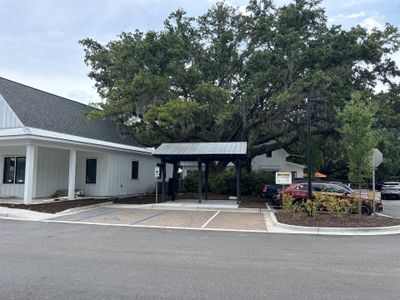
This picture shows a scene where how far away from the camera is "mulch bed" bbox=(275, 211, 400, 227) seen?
13.5 meters

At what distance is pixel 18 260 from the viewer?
25.2 feet

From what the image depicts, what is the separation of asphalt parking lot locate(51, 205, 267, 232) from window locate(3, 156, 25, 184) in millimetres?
5273

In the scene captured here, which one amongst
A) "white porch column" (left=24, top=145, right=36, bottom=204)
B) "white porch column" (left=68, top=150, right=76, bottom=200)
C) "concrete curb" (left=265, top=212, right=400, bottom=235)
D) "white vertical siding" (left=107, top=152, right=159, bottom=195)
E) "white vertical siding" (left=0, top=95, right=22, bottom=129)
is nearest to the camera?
"concrete curb" (left=265, top=212, right=400, bottom=235)

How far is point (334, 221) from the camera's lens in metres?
14.1

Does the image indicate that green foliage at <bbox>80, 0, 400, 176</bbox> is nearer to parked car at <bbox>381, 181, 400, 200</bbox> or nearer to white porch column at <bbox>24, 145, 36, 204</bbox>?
white porch column at <bbox>24, 145, 36, 204</bbox>

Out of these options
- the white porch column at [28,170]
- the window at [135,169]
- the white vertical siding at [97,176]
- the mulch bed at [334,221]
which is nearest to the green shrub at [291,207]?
the mulch bed at [334,221]

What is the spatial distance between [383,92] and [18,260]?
74.1 feet

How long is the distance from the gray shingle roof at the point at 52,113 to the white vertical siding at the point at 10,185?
2.09 meters

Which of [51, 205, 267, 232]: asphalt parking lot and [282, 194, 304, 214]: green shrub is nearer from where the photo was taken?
[51, 205, 267, 232]: asphalt parking lot

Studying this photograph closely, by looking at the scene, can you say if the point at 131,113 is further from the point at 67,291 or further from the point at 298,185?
the point at 67,291

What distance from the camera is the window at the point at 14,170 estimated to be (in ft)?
69.5

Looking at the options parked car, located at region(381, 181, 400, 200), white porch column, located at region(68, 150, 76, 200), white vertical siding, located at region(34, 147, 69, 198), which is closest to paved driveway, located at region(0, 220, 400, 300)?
white porch column, located at region(68, 150, 76, 200)

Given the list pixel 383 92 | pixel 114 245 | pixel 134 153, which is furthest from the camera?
pixel 134 153

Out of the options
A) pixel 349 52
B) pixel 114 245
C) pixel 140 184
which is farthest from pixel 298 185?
pixel 140 184
